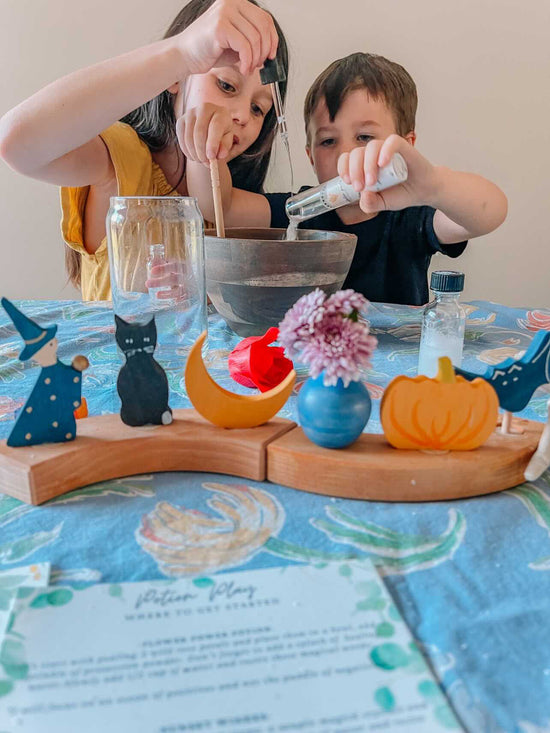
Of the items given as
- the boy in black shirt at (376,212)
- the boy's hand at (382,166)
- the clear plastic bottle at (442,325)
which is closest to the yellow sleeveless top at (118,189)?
the boy in black shirt at (376,212)

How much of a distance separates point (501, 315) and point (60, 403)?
25.9 inches

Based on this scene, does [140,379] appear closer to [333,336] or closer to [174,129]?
[333,336]

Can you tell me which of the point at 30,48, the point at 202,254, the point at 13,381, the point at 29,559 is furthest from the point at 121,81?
the point at 30,48

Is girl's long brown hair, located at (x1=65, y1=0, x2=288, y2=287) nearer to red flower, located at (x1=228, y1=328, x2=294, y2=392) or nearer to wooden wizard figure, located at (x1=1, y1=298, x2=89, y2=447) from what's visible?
red flower, located at (x1=228, y1=328, x2=294, y2=392)

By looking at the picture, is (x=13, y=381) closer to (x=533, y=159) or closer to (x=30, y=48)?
(x=30, y=48)

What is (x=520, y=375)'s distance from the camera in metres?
0.39

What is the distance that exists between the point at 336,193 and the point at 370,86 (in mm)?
468

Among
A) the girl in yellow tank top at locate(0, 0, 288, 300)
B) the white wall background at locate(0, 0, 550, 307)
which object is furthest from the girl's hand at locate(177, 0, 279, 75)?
the white wall background at locate(0, 0, 550, 307)

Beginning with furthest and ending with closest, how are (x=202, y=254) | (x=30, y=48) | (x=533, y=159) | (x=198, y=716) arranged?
1. (x=533, y=159)
2. (x=30, y=48)
3. (x=202, y=254)
4. (x=198, y=716)

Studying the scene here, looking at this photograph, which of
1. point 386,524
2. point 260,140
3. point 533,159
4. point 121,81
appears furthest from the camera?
point 533,159

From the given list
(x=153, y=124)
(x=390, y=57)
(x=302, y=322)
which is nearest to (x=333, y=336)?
(x=302, y=322)

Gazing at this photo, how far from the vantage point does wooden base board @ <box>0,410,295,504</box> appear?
360mm

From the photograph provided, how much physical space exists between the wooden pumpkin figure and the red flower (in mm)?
173

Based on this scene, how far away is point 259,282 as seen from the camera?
2.04ft
